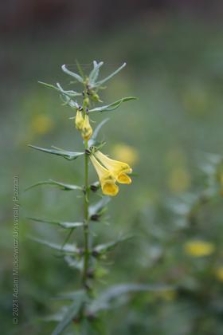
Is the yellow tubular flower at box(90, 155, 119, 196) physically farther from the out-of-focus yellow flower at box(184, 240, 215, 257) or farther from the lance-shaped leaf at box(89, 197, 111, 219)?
the out-of-focus yellow flower at box(184, 240, 215, 257)

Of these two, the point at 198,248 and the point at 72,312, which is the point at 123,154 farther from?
the point at 72,312

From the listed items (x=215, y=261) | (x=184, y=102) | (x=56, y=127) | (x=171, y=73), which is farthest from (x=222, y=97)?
(x=215, y=261)

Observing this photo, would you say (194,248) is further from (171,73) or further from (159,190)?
(171,73)

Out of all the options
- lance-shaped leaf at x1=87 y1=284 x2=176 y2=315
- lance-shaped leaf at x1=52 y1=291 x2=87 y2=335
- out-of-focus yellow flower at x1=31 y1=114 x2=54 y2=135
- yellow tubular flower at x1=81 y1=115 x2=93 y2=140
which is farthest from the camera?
out-of-focus yellow flower at x1=31 y1=114 x2=54 y2=135

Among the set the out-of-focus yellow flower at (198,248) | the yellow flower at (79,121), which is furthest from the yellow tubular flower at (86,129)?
the out-of-focus yellow flower at (198,248)

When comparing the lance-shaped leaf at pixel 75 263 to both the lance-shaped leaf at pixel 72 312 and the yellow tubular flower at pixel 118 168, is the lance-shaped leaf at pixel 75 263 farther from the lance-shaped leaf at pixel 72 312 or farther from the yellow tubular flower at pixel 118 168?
the yellow tubular flower at pixel 118 168

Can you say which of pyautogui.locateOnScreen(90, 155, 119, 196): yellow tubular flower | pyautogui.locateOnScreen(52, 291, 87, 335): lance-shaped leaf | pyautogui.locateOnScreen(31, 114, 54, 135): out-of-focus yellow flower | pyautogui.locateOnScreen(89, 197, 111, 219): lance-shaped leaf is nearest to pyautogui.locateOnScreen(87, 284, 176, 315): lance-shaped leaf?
pyautogui.locateOnScreen(52, 291, 87, 335): lance-shaped leaf

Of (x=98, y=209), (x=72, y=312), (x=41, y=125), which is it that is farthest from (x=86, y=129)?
(x=41, y=125)

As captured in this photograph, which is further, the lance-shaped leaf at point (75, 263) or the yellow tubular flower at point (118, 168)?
the lance-shaped leaf at point (75, 263)
